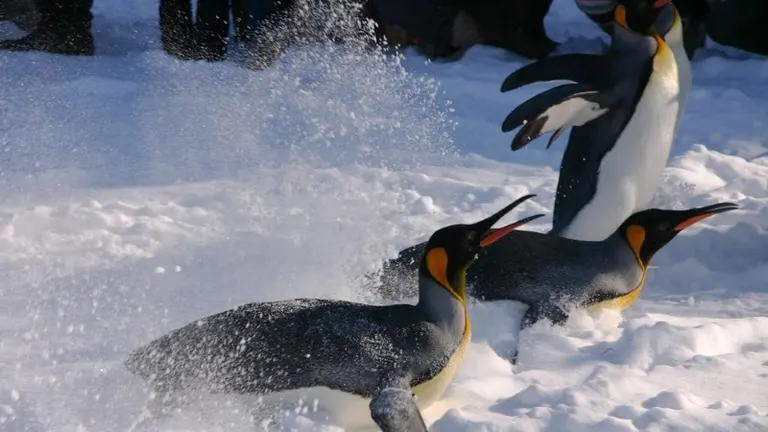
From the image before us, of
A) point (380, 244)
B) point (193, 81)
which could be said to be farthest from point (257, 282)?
point (193, 81)

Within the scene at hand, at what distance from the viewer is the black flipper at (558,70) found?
3.77 metres

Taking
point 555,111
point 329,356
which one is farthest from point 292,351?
point 555,111

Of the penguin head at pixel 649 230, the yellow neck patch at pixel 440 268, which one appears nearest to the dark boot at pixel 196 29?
the penguin head at pixel 649 230

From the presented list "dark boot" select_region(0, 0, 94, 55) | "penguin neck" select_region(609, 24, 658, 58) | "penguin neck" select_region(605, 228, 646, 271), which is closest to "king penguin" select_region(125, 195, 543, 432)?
"penguin neck" select_region(605, 228, 646, 271)

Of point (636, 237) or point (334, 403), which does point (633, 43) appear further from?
point (334, 403)

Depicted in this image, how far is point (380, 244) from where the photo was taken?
3631 mm

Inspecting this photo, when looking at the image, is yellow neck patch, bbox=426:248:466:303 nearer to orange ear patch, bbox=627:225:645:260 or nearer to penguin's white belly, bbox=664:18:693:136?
orange ear patch, bbox=627:225:645:260

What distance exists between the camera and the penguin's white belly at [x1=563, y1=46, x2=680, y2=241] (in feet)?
12.4

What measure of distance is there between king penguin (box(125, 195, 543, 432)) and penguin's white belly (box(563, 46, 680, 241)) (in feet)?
4.64

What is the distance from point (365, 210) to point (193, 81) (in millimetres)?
2123

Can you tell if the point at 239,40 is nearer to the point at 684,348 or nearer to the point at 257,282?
the point at 257,282

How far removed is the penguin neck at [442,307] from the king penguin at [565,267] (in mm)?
488

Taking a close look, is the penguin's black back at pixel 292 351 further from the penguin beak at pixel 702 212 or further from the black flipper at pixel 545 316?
the penguin beak at pixel 702 212

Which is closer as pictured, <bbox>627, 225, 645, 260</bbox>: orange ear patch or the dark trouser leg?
<bbox>627, 225, 645, 260</bbox>: orange ear patch
